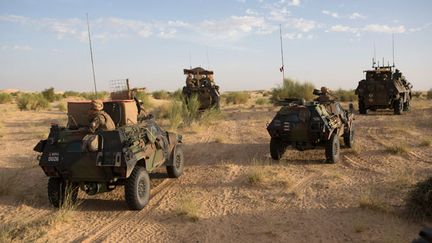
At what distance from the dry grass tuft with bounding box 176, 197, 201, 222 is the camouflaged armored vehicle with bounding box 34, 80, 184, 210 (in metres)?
0.75

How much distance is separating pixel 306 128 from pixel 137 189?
14.8ft

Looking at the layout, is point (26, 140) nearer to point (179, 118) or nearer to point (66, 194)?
point (179, 118)

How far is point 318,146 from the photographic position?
1052 centimetres

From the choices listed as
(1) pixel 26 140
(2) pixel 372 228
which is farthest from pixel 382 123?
(1) pixel 26 140

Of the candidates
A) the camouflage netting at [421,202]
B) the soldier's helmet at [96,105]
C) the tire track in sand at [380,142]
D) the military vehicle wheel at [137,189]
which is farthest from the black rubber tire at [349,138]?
the soldier's helmet at [96,105]

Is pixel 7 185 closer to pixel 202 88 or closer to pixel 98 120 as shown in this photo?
pixel 98 120

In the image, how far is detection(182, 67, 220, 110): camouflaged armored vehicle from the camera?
20.8 meters

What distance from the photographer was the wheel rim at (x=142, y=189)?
24.5 ft

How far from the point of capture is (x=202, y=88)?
68.5 feet

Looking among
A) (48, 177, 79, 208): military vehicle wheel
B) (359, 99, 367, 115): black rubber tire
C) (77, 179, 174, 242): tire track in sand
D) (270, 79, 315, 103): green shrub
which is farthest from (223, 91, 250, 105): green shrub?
(48, 177, 79, 208): military vehicle wheel

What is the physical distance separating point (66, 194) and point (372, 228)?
5039 millimetres

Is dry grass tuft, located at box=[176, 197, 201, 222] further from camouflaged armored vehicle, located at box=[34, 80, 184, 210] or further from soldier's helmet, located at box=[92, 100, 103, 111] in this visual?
soldier's helmet, located at box=[92, 100, 103, 111]

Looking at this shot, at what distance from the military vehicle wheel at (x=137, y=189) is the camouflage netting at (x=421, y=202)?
423 cm

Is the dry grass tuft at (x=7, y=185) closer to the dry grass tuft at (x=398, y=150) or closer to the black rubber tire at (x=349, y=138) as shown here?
the black rubber tire at (x=349, y=138)
